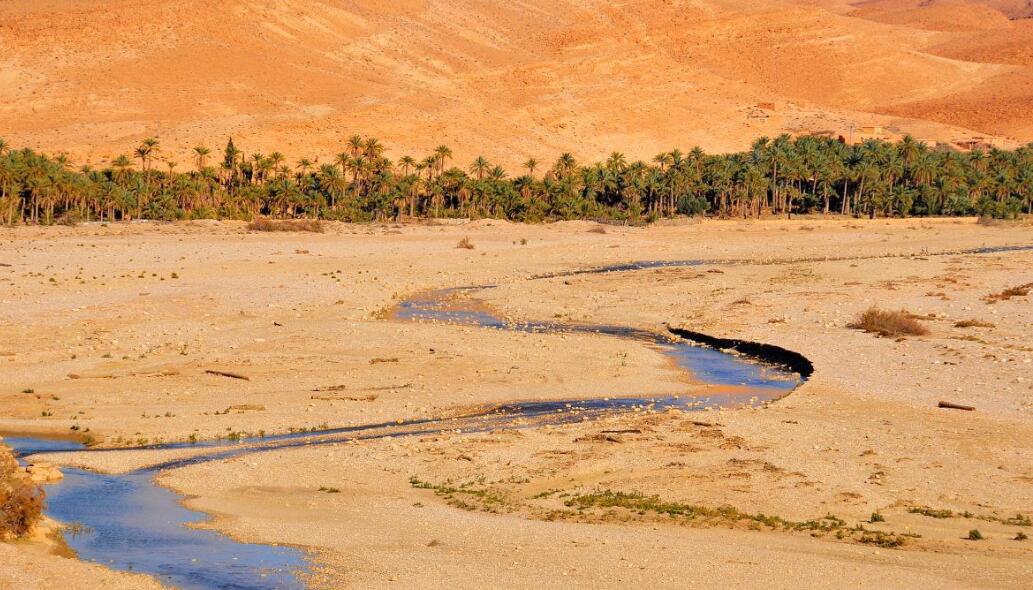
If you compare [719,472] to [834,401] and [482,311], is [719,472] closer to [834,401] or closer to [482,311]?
[834,401]

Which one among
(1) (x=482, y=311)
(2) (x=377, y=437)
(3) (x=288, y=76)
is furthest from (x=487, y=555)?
(3) (x=288, y=76)

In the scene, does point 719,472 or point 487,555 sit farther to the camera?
point 719,472

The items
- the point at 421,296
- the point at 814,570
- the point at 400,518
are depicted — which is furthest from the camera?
the point at 421,296

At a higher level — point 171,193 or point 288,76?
point 288,76

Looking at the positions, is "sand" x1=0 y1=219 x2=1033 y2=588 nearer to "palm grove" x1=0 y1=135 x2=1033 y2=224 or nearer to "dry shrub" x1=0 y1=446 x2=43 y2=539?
"dry shrub" x1=0 y1=446 x2=43 y2=539

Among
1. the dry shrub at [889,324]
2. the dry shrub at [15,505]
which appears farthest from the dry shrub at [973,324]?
the dry shrub at [15,505]

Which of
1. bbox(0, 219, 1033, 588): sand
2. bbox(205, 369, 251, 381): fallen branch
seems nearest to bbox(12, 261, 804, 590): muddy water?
bbox(0, 219, 1033, 588): sand

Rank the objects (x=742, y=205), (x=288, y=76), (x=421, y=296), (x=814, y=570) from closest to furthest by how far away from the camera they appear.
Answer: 1. (x=814, y=570)
2. (x=421, y=296)
3. (x=742, y=205)
4. (x=288, y=76)
